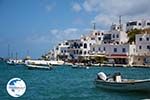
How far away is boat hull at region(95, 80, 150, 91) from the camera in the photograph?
25.8 metres

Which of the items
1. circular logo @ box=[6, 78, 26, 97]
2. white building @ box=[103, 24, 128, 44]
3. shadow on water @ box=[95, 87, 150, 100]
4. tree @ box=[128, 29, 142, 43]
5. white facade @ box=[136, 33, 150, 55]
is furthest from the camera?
white building @ box=[103, 24, 128, 44]

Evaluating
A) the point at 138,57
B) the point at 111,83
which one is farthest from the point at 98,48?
the point at 111,83

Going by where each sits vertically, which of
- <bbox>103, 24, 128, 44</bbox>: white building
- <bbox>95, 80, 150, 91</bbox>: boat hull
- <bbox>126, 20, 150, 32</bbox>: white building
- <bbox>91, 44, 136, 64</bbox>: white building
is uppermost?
<bbox>126, 20, 150, 32</bbox>: white building

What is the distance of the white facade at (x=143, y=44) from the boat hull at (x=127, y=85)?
5844 centimetres

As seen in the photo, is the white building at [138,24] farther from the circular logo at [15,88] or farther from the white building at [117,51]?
the circular logo at [15,88]

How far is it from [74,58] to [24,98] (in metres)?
85.9

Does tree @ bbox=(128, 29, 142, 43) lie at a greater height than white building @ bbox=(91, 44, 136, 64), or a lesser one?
greater

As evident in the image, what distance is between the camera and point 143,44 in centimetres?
8856

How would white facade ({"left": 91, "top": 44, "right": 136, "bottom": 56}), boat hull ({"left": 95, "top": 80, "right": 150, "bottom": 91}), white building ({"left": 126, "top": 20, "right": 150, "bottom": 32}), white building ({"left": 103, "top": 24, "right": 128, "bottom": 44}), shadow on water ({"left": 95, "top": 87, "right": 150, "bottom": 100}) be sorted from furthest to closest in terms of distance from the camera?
white building ({"left": 126, "top": 20, "right": 150, "bottom": 32}) → white building ({"left": 103, "top": 24, "right": 128, "bottom": 44}) → white facade ({"left": 91, "top": 44, "right": 136, "bottom": 56}) → boat hull ({"left": 95, "top": 80, "right": 150, "bottom": 91}) → shadow on water ({"left": 95, "top": 87, "right": 150, "bottom": 100})

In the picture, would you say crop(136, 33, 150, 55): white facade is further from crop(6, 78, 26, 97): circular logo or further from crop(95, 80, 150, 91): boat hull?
crop(6, 78, 26, 97): circular logo

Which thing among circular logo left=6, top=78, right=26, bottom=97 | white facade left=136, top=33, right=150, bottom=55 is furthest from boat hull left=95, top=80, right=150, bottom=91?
white facade left=136, top=33, right=150, bottom=55

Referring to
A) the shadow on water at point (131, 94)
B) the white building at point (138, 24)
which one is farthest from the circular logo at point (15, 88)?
the white building at point (138, 24)

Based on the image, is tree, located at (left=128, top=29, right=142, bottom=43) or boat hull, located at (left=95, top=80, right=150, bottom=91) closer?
boat hull, located at (left=95, top=80, right=150, bottom=91)

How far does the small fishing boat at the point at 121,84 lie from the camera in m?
25.9
